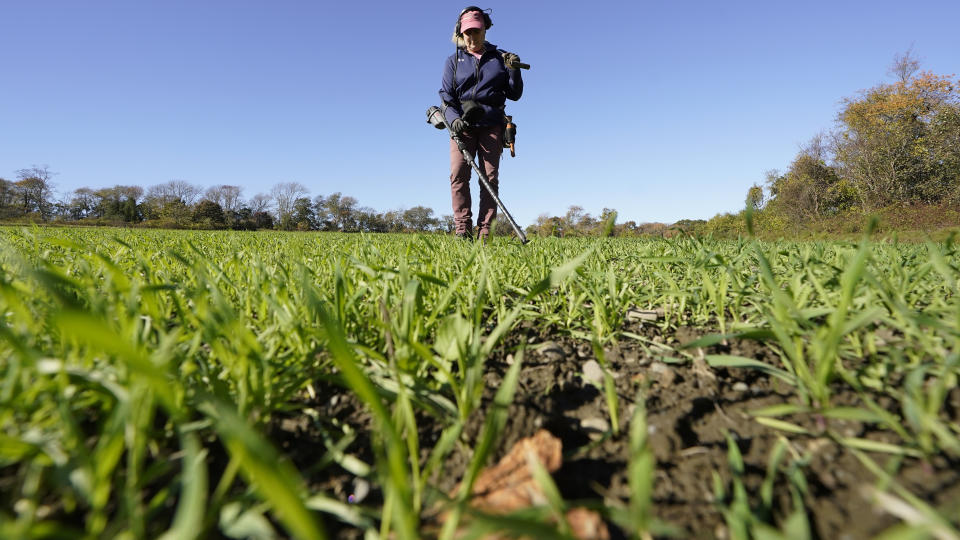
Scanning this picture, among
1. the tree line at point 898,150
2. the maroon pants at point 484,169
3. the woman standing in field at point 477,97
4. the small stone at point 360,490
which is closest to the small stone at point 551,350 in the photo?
the small stone at point 360,490

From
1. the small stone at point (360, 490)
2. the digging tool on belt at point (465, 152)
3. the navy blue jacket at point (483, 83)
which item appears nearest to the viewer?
the small stone at point (360, 490)

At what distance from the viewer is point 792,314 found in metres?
0.89

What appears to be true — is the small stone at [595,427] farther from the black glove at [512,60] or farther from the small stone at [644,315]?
the black glove at [512,60]

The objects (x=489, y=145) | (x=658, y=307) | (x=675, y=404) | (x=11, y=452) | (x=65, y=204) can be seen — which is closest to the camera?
(x=11, y=452)

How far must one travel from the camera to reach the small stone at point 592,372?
97cm

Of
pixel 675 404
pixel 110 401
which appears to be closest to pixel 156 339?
pixel 110 401

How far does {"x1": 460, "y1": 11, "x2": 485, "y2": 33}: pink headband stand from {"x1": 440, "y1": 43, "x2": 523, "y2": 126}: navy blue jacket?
0.30 m

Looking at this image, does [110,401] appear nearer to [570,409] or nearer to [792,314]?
[570,409]

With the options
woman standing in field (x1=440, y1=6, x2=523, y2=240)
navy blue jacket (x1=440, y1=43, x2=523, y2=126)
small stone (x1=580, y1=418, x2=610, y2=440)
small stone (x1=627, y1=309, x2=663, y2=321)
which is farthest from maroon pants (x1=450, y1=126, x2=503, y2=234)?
small stone (x1=580, y1=418, x2=610, y2=440)

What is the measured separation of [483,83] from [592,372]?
4797 mm

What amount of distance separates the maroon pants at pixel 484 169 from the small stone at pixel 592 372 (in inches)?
163

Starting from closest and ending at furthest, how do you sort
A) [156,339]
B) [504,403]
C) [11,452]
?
1. [11,452]
2. [504,403]
3. [156,339]

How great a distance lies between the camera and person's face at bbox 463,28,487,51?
4980 millimetres

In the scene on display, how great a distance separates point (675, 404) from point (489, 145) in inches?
189
